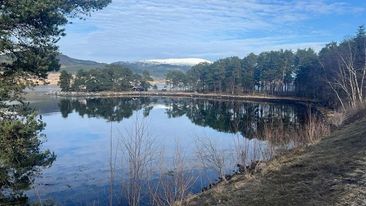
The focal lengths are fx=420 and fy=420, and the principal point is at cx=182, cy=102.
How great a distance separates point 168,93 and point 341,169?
12426 centimetres

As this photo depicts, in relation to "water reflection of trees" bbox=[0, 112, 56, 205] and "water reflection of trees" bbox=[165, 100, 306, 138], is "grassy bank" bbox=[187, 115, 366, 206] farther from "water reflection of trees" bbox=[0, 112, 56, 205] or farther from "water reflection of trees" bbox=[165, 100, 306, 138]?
"water reflection of trees" bbox=[165, 100, 306, 138]

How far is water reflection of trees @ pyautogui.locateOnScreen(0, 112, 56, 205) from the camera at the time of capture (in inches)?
386

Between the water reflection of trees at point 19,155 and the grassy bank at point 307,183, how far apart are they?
5168mm

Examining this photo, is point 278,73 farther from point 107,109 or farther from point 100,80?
point 100,80

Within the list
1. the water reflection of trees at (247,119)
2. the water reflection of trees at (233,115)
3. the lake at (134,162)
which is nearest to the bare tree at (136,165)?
the lake at (134,162)

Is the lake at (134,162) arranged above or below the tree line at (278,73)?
below

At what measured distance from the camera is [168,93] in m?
137

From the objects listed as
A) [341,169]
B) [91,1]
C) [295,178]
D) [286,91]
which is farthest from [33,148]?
[286,91]

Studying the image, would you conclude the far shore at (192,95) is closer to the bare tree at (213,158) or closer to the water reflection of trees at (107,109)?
the water reflection of trees at (107,109)

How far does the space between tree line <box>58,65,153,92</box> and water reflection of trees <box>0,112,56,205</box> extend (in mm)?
125886

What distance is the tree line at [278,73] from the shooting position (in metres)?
66.1

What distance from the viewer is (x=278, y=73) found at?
102750mm

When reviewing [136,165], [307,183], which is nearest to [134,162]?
[136,165]

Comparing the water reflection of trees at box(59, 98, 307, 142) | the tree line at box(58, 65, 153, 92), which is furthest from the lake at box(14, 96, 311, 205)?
the tree line at box(58, 65, 153, 92)
